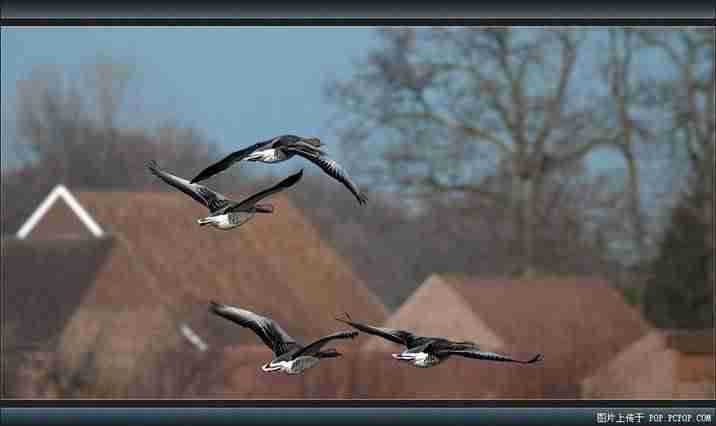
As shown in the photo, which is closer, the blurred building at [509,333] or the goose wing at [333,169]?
the goose wing at [333,169]

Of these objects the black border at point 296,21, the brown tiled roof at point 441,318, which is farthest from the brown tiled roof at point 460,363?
the black border at point 296,21

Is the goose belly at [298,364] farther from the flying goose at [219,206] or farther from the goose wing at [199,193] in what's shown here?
the goose wing at [199,193]

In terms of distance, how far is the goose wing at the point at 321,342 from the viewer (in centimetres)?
1095

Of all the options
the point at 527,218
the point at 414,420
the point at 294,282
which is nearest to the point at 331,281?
the point at 294,282

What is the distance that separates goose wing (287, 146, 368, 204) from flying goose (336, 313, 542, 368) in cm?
92

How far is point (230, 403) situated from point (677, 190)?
599 inches

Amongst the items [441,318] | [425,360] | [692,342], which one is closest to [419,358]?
[425,360]

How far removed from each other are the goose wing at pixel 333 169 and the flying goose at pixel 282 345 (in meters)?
0.79

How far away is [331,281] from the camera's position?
3862cm

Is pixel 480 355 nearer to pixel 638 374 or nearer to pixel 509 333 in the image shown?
pixel 638 374

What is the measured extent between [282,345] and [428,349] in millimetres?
895

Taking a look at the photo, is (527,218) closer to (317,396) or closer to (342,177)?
(317,396)

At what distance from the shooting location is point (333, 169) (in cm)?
1102

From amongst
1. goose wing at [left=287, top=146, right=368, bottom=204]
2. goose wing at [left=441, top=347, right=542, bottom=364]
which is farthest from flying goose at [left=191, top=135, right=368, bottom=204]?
goose wing at [left=441, top=347, right=542, bottom=364]
